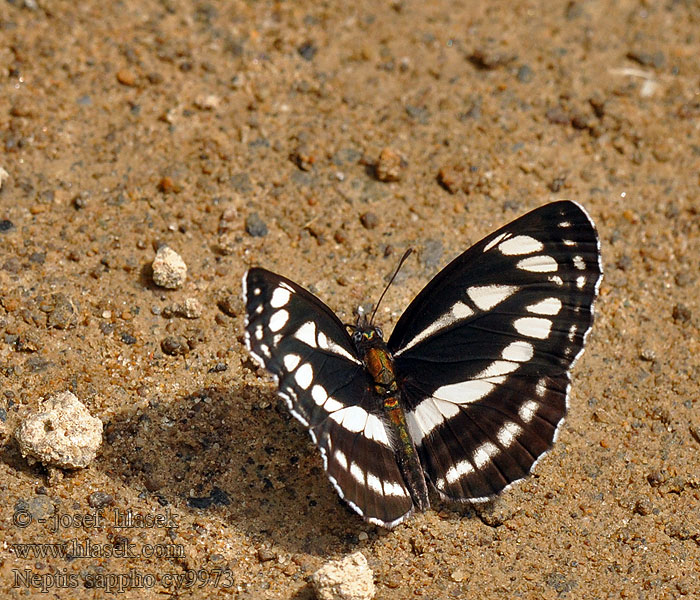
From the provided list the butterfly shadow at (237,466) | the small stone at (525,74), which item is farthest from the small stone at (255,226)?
the small stone at (525,74)

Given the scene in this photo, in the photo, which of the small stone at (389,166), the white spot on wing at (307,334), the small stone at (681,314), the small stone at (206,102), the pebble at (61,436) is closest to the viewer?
the white spot on wing at (307,334)

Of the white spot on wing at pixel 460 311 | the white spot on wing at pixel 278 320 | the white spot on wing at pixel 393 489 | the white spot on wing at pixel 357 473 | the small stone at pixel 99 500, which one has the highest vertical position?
the white spot on wing at pixel 460 311

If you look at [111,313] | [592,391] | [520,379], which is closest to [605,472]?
[592,391]

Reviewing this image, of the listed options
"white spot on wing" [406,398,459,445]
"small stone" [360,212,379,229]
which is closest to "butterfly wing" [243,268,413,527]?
"white spot on wing" [406,398,459,445]

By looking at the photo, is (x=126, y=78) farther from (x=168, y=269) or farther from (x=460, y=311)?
(x=460, y=311)

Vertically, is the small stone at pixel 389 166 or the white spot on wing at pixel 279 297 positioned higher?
the white spot on wing at pixel 279 297

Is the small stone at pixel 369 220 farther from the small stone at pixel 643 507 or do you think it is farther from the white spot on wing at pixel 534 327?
the small stone at pixel 643 507
